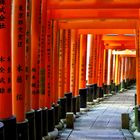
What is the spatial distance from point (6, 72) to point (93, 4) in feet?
15.8

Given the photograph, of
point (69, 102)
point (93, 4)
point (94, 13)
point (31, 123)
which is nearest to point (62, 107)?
point (69, 102)

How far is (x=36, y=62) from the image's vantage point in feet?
31.8

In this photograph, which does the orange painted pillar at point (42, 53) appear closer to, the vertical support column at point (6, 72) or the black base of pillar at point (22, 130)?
the black base of pillar at point (22, 130)

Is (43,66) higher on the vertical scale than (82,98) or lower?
higher

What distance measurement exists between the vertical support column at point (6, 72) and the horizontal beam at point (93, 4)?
459 cm

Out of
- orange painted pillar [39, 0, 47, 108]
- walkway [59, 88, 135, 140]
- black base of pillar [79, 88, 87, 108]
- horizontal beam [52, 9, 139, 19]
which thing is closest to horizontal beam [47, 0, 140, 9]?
orange painted pillar [39, 0, 47, 108]

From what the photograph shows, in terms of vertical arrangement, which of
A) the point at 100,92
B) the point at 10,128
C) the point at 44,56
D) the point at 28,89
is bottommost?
the point at 100,92

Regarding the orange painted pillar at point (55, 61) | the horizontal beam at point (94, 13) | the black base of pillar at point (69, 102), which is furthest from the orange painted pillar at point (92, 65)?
the horizontal beam at point (94, 13)

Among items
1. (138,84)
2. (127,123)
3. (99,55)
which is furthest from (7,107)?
(99,55)

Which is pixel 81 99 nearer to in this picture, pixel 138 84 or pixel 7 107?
pixel 138 84

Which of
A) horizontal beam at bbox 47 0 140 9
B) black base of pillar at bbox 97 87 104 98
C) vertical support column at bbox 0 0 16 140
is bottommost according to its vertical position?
black base of pillar at bbox 97 87 104 98

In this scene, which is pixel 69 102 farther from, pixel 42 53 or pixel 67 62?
pixel 42 53

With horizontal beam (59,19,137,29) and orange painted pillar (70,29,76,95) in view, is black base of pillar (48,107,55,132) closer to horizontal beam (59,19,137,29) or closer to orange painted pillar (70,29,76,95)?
horizontal beam (59,19,137,29)

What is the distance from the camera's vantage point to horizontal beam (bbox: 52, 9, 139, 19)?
12.6 m
